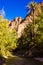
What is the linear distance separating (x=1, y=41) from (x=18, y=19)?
130 meters

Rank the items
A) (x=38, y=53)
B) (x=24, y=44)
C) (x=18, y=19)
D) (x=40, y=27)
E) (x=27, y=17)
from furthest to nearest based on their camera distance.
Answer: (x=18, y=19), (x=27, y=17), (x=24, y=44), (x=38, y=53), (x=40, y=27)

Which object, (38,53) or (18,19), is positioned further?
(18,19)

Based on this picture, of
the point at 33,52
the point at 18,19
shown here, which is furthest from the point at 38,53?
the point at 18,19

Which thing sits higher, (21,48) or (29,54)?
(21,48)

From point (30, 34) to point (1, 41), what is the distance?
41.3 meters

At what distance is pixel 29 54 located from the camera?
7362 cm

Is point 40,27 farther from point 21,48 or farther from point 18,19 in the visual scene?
point 18,19

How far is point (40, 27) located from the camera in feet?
183

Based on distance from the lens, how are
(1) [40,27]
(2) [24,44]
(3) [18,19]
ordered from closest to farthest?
(1) [40,27], (2) [24,44], (3) [18,19]

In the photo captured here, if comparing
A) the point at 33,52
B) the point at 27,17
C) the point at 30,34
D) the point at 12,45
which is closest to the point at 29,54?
the point at 33,52

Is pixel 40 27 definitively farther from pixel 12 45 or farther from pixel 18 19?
pixel 18 19

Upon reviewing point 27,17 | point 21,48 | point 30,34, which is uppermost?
point 27,17

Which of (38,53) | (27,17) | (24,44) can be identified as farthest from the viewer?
(27,17)

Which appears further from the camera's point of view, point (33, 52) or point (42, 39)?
point (33, 52)
